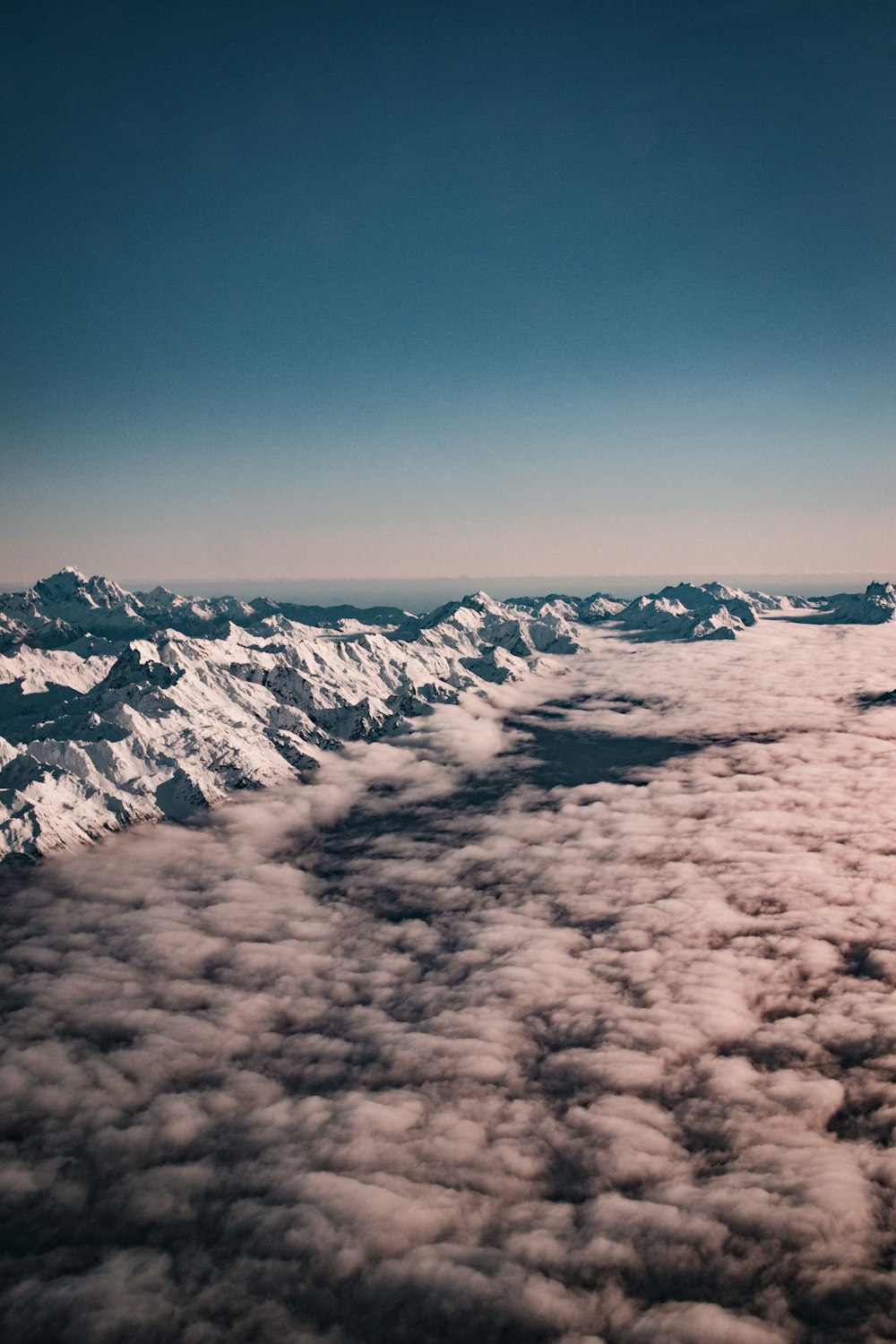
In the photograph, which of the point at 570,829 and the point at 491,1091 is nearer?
the point at 491,1091

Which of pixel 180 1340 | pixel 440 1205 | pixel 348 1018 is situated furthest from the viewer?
pixel 348 1018

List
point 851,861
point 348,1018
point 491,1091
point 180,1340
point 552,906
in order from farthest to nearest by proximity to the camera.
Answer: point 851,861 → point 552,906 → point 348,1018 → point 491,1091 → point 180,1340

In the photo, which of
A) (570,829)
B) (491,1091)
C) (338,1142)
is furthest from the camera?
(570,829)

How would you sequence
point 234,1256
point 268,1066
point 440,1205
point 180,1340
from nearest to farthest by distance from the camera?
point 180,1340 < point 234,1256 < point 440,1205 < point 268,1066

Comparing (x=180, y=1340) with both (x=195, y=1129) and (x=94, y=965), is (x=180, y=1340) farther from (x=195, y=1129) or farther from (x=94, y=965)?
(x=94, y=965)

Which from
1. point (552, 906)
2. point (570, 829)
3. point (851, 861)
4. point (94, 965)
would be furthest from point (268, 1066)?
point (851, 861)

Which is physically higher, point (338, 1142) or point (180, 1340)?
point (338, 1142)

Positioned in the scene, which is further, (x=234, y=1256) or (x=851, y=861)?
(x=851, y=861)

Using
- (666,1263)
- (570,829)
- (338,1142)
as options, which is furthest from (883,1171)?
(570,829)

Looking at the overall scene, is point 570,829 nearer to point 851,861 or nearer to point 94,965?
point 851,861
